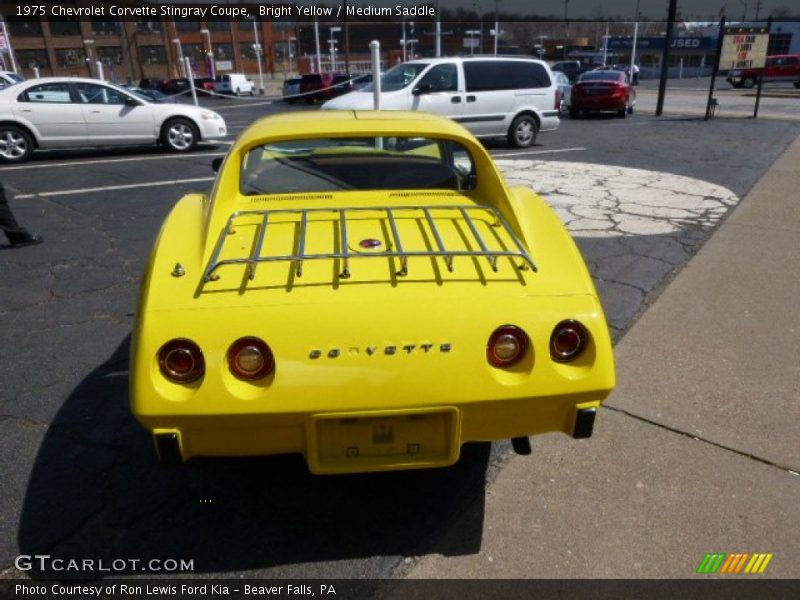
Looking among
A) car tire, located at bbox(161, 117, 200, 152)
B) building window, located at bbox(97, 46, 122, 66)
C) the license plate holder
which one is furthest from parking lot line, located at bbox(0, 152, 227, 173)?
building window, located at bbox(97, 46, 122, 66)

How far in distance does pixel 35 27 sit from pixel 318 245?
256 ft

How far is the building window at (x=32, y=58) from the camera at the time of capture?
63.1 m

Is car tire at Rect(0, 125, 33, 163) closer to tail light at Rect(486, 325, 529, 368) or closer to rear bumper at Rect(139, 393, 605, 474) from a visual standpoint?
rear bumper at Rect(139, 393, 605, 474)

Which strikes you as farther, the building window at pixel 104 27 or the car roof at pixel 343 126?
the building window at pixel 104 27

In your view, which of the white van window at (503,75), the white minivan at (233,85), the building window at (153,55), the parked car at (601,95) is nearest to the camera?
the white van window at (503,75)

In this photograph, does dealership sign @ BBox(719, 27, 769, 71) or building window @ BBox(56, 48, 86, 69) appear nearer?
dealership sign @ BBox(719, 27, 769, 71)

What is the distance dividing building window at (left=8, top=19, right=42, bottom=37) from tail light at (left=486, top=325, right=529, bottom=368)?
256 feet

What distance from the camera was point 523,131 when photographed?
12.4 m

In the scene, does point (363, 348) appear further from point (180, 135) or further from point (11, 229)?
point (180, 135)

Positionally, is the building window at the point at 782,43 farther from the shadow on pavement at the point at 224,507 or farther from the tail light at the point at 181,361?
the tail light at the point at 181,361

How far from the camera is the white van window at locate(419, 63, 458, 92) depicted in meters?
11.6

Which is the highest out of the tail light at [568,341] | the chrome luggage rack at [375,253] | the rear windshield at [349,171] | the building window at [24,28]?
the building window at [24,28]

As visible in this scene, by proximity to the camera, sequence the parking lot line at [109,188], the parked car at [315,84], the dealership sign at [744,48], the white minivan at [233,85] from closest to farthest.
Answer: the parking lot line at [109,188]
the dealership sign at [744,48]
the parked car at [315,84]
the white minivan at [233,85]

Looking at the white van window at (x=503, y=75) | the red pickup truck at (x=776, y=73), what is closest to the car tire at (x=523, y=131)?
the white van window at (x=503, y=75)
